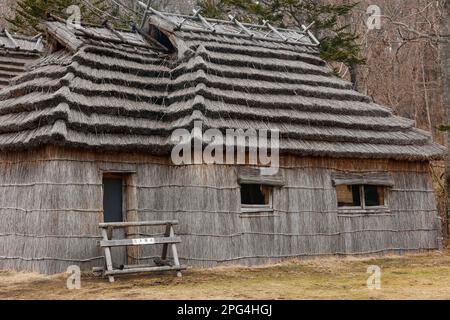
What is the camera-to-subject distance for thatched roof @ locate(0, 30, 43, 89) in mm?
20617

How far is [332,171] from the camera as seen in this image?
14734mm

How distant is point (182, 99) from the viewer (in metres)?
13.9

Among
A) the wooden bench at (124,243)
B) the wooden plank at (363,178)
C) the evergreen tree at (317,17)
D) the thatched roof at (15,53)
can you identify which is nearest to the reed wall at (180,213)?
the wooden plank at (363,178)

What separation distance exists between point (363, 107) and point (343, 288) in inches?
290

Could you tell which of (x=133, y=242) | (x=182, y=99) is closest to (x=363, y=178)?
(x=182, y=99)

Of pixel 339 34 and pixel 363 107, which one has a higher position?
pixel 339 34

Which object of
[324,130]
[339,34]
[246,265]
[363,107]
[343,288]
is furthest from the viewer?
[339,34]

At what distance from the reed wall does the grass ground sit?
52cm

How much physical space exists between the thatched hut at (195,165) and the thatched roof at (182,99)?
0.04m

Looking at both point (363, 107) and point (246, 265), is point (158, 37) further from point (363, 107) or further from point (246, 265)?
point (246, 265)

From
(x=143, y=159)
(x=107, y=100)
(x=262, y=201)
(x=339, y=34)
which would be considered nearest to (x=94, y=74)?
(x=107, y=100)

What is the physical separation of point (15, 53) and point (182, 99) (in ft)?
34.8

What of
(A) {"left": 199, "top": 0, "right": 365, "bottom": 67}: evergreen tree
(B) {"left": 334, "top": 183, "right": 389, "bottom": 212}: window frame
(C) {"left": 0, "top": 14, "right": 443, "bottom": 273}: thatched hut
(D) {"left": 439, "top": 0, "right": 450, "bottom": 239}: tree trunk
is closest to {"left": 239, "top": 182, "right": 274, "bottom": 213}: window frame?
(C) {"left": 0, "top": 14, "right": 443, "bottom": 273}: thatched hut

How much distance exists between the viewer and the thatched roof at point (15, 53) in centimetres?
2062
